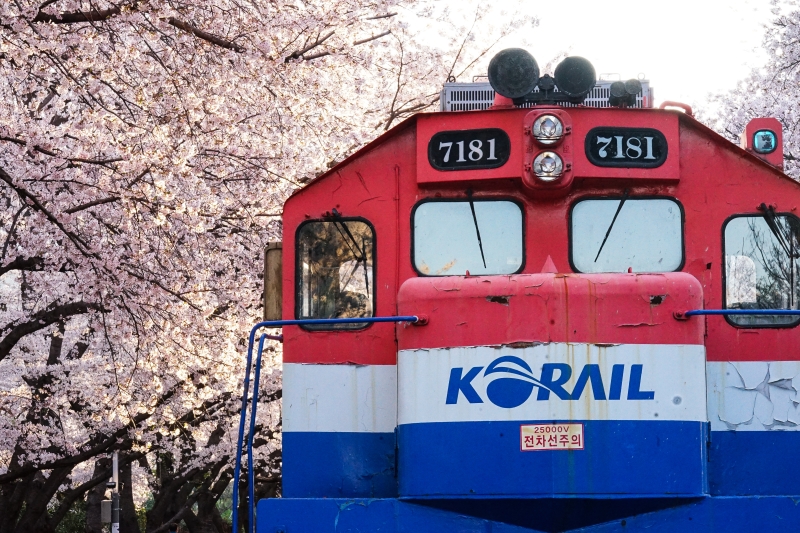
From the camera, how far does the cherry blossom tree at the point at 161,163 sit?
1254 centimetres

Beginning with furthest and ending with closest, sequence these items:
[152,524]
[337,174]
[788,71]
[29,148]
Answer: [152,524] → [788,71] → [29,148] → [337,174]

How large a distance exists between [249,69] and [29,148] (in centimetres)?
246

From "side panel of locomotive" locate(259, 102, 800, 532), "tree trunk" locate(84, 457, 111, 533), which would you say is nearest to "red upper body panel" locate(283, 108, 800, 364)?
"side panel of locomotive" locate(259, 102, 800, 532)

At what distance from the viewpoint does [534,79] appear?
24.4 feet

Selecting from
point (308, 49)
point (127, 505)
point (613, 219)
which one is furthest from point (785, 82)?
point (127, 505)

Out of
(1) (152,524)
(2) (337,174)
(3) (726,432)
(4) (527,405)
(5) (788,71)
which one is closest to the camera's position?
(4) (527,405)

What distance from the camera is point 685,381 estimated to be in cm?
661

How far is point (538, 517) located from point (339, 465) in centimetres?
135

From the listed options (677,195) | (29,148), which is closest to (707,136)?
(677,195)

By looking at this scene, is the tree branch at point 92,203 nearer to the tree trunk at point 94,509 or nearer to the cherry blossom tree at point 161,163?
the cherry blossom tree at point 161,163

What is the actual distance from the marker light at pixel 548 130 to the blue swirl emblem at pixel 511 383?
1.39m

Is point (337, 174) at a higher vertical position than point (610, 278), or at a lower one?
higher

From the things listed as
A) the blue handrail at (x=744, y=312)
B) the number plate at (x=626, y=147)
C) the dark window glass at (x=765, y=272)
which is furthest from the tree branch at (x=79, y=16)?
the blue handrail at (x=744, y=312)

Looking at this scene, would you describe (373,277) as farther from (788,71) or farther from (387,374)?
(788,71)
